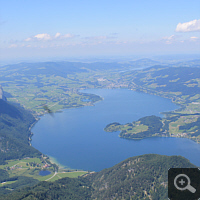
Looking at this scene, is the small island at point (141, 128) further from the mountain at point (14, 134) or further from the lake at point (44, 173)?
the lake at point (44, 173)

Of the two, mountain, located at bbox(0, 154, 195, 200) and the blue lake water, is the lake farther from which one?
mountain, located at bbox(0, 154, 195, 200)

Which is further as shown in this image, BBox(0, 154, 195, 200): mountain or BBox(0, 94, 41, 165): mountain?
BBox(0, 94, 41, 165): mountain

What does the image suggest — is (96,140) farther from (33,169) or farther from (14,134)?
(14,134)

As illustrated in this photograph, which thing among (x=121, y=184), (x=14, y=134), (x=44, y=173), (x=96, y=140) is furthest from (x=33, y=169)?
(x=14, y=134)

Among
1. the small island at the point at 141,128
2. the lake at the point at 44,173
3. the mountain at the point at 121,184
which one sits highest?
the mountain at the point at 121,184

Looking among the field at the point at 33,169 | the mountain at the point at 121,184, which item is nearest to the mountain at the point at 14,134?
the field at the point at 33,169

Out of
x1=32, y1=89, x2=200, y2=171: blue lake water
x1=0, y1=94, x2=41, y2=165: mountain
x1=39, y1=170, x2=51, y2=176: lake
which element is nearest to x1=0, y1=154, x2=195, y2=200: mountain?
x1=39, y1=170, x2=51, y2=176: lake
